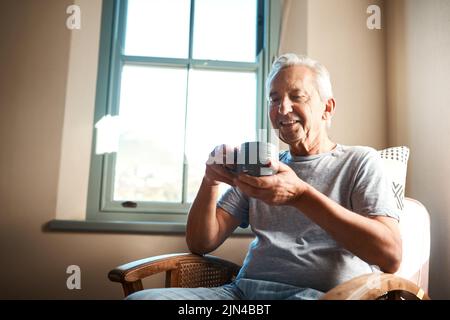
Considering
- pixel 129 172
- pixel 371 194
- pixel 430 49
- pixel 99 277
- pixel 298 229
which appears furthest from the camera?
pixel 129 172

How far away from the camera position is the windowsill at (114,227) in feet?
5.47

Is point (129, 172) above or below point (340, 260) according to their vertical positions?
above

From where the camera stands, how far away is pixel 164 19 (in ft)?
6.57

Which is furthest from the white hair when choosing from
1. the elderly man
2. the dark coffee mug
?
the dark coffee mug

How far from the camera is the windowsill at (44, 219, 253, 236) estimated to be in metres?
1.67

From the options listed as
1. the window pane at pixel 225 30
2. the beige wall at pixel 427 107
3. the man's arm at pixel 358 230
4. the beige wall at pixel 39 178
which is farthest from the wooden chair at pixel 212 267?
the window pane at pixel 225 30

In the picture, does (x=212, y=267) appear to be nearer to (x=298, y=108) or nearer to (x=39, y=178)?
(x=298, y=108)

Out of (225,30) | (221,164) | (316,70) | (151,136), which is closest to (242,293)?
(221,164)

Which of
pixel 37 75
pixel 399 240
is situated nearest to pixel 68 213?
pixel 37 75

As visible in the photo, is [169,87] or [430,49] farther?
[169,87]

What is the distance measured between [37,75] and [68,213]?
2.31 ft
